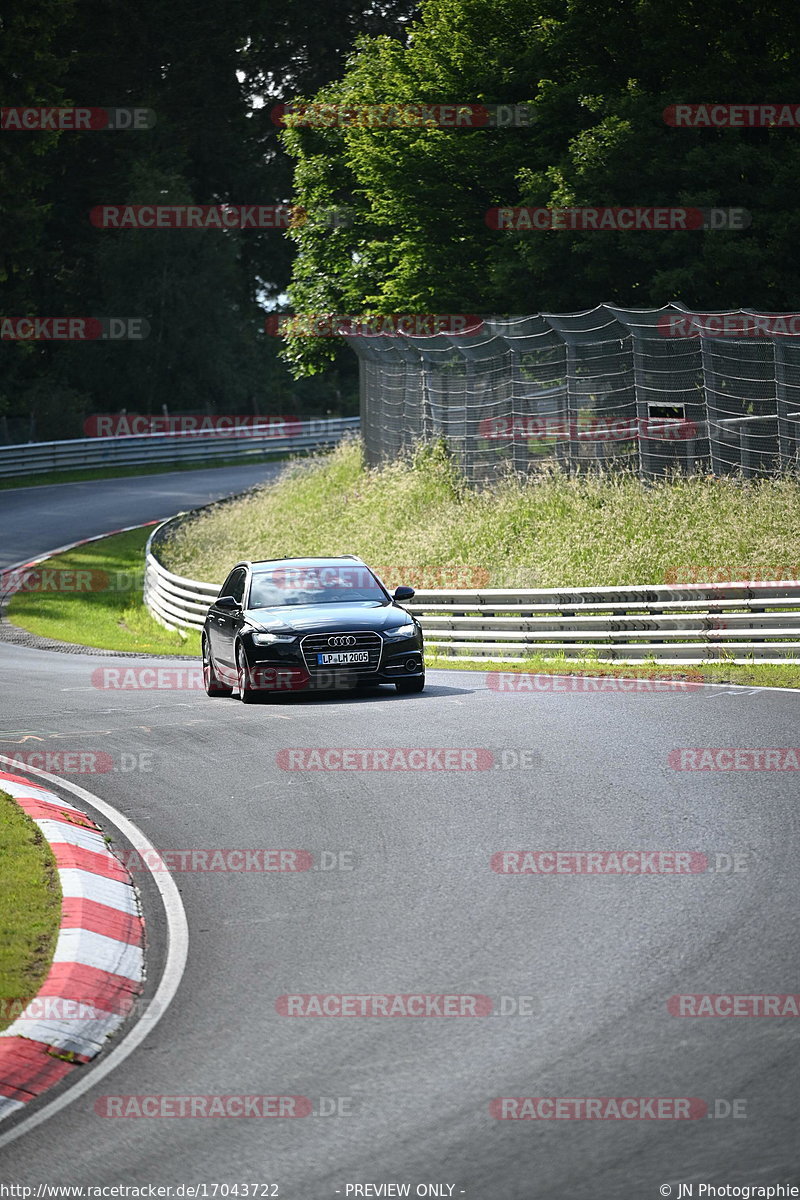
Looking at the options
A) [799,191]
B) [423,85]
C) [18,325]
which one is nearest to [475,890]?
[799,191]

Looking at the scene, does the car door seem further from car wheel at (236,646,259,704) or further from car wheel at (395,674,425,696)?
car wheel at (395,674,425,696)

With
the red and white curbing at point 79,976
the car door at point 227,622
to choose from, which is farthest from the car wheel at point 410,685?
the red and white curbing at point 79,976

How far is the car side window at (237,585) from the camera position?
17828 mm

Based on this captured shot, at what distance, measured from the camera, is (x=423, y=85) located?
1437 inches

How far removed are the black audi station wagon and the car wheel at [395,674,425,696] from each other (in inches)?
0.4

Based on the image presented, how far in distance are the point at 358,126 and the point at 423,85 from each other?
7.76ft

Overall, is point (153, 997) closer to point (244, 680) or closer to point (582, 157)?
point (244, 680)

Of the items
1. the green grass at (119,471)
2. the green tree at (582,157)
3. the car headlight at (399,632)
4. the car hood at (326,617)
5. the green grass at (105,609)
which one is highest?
the green tree at (582,157)

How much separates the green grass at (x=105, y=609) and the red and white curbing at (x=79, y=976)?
1636cm

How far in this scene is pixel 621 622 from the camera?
64.3 ft

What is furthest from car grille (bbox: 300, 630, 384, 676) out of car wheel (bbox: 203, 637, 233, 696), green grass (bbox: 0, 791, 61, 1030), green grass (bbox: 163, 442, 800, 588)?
green grass (bbox: 163, 442, 800, 588)

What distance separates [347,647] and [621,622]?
4.86 meters

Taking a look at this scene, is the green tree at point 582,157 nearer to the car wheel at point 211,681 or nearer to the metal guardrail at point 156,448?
the car wheel at point 211,681

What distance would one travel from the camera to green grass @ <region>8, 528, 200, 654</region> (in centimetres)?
2828
